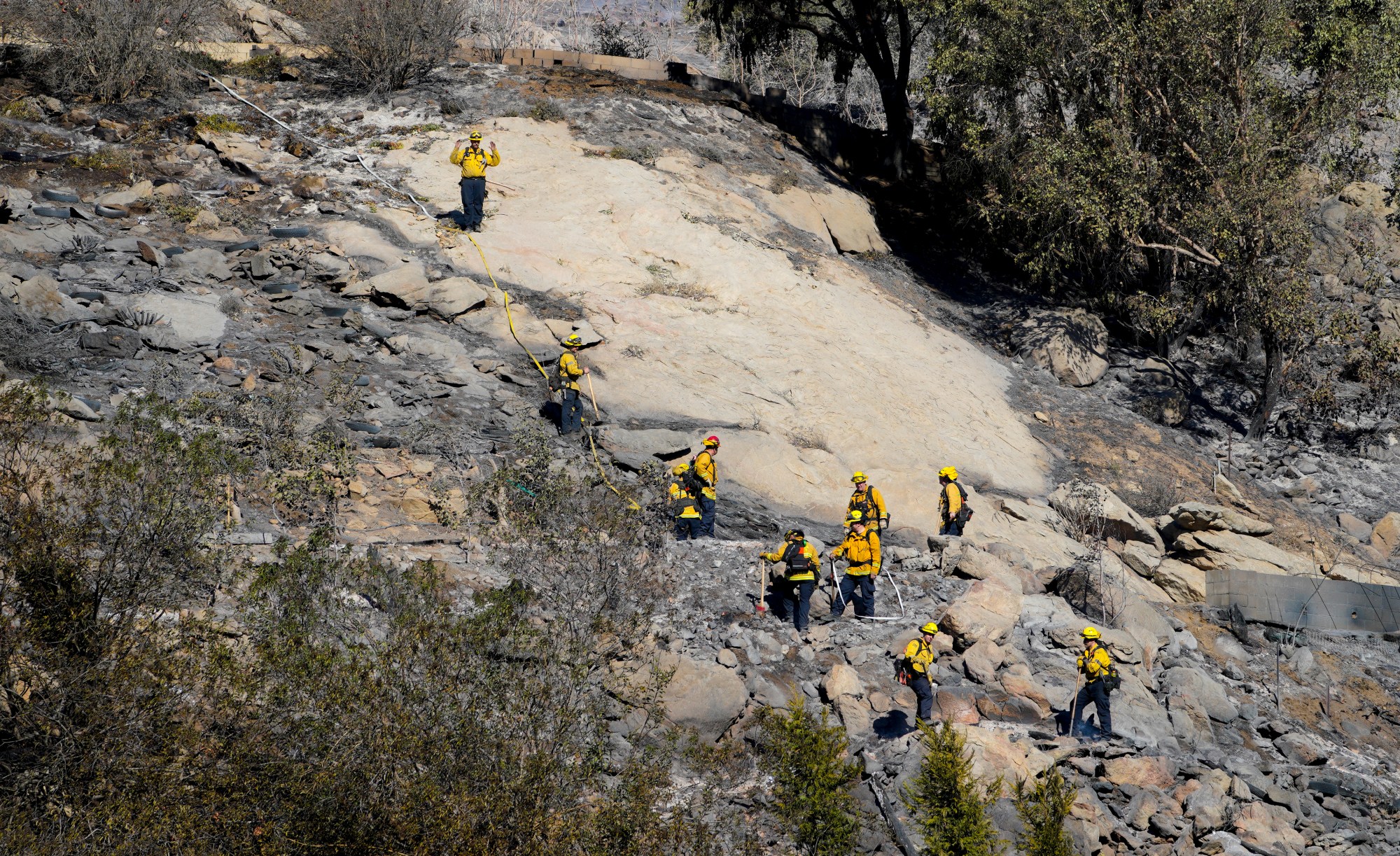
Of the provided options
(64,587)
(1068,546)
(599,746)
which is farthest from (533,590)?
(1068,546)

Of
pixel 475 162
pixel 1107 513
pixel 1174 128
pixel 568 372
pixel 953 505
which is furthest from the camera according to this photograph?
pixel 1174 128

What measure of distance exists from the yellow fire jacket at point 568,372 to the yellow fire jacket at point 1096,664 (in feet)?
21.5

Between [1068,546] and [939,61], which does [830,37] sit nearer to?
[939,61]

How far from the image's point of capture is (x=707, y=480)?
12.1 meters

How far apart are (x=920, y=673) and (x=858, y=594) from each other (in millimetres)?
1731

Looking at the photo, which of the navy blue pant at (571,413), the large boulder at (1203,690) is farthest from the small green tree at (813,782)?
the navy blue pant at (571,413)

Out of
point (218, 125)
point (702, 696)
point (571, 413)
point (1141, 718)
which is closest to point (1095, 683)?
point (1141, 718)

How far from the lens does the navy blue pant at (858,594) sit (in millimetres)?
11195

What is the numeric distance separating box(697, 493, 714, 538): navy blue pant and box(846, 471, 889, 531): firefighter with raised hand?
1.60 m

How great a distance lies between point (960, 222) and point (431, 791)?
1978cm

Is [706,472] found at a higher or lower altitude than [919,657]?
higher

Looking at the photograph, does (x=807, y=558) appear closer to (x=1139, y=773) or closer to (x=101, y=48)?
(x=1139, y=773)

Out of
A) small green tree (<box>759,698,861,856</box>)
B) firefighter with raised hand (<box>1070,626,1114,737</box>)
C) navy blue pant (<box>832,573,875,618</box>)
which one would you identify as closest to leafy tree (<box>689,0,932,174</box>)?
navy blue pant (<box>832,573,875,618</box>)

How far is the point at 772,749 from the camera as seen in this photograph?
348 inches
